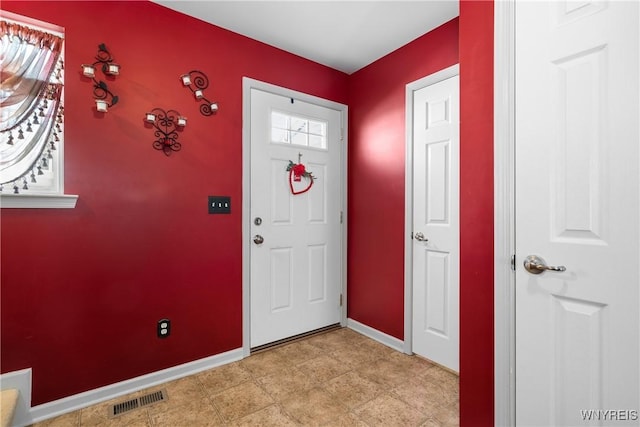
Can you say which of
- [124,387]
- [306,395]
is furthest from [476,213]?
[124,387]

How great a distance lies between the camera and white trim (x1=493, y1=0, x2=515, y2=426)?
1254 mm

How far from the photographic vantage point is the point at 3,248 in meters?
1.60

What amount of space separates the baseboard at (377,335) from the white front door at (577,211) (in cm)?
131

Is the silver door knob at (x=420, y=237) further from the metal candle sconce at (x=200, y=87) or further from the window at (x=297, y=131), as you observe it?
the metal candle sconce at (x=200, y=87)

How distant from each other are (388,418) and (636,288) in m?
1.31

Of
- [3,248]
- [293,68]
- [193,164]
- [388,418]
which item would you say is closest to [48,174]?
[3,248]

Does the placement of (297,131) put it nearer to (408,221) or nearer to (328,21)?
(328,21)

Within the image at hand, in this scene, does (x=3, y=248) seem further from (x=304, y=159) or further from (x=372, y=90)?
(x=372, y=90)

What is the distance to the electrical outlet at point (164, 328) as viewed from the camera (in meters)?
2.05

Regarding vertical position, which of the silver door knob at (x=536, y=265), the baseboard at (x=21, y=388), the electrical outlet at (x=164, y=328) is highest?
the silver door knob at (x=536, y=265)

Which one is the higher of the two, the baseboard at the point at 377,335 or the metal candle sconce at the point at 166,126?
the metal candle sconce at the point at 166,126

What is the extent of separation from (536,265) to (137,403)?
225cm

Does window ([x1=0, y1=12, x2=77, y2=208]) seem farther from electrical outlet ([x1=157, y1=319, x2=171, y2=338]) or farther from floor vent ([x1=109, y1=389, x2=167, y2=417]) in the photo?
floor vent ([x1=109, y1=389, x2=167, y2=417])

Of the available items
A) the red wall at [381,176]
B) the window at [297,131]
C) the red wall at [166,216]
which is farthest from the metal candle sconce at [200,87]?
the red wall at [381,176]
